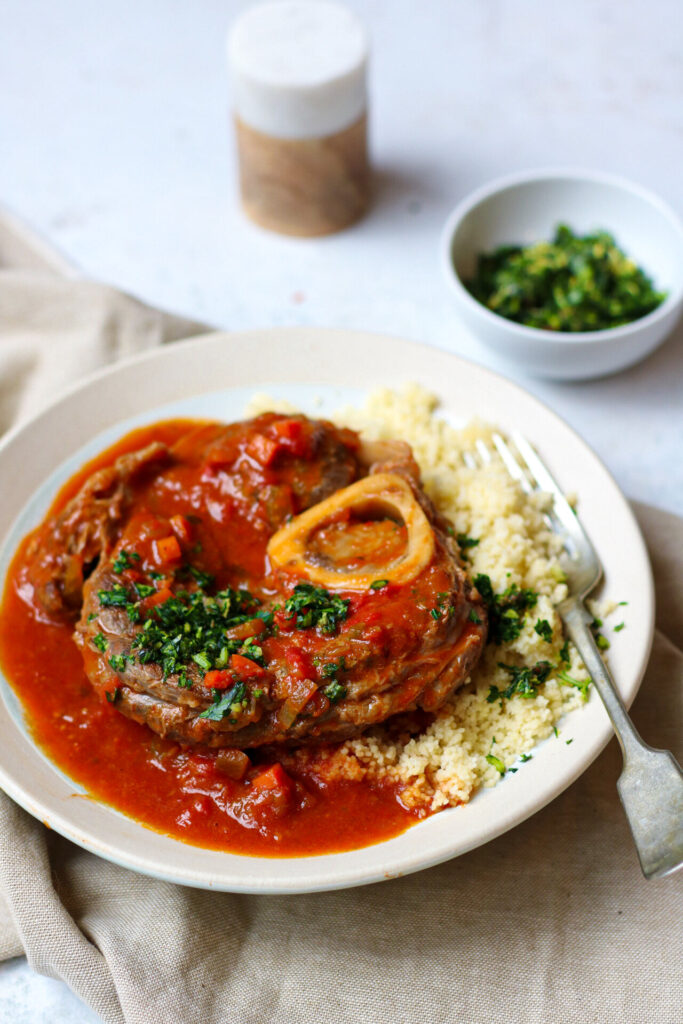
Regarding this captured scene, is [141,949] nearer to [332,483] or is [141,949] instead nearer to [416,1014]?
[416,1014]

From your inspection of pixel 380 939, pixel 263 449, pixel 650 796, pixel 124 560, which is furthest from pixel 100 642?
pixel 650 796

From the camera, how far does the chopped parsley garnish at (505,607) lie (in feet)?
17.0

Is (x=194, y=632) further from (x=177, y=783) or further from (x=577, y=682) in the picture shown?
(x=577, y=682)

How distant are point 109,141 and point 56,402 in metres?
4.20

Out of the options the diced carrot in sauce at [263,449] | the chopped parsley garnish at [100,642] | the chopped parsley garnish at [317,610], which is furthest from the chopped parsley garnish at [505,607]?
the chopped parsley garnish at [100,642]

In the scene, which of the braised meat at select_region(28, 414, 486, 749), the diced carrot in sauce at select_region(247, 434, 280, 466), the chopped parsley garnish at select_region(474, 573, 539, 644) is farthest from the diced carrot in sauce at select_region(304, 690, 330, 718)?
the diced carrot in sauce at select_region(247, 434, 280, 466)

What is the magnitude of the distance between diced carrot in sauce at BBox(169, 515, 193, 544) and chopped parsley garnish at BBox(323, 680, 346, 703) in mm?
1164

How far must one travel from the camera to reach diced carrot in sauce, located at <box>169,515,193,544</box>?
535 centimetres

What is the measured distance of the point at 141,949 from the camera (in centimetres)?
469

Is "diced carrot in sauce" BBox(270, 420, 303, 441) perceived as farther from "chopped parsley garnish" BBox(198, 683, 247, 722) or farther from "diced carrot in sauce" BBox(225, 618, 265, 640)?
"chopped parsley garnish" BBox(198, 683, 247, 722)

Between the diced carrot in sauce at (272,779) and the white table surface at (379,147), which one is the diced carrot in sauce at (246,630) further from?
the white table surface at (379,147)

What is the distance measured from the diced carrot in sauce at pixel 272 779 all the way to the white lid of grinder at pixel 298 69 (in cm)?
469

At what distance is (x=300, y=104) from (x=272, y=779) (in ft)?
15.6

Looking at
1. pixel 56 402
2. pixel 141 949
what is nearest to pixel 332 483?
pixel 56 402
